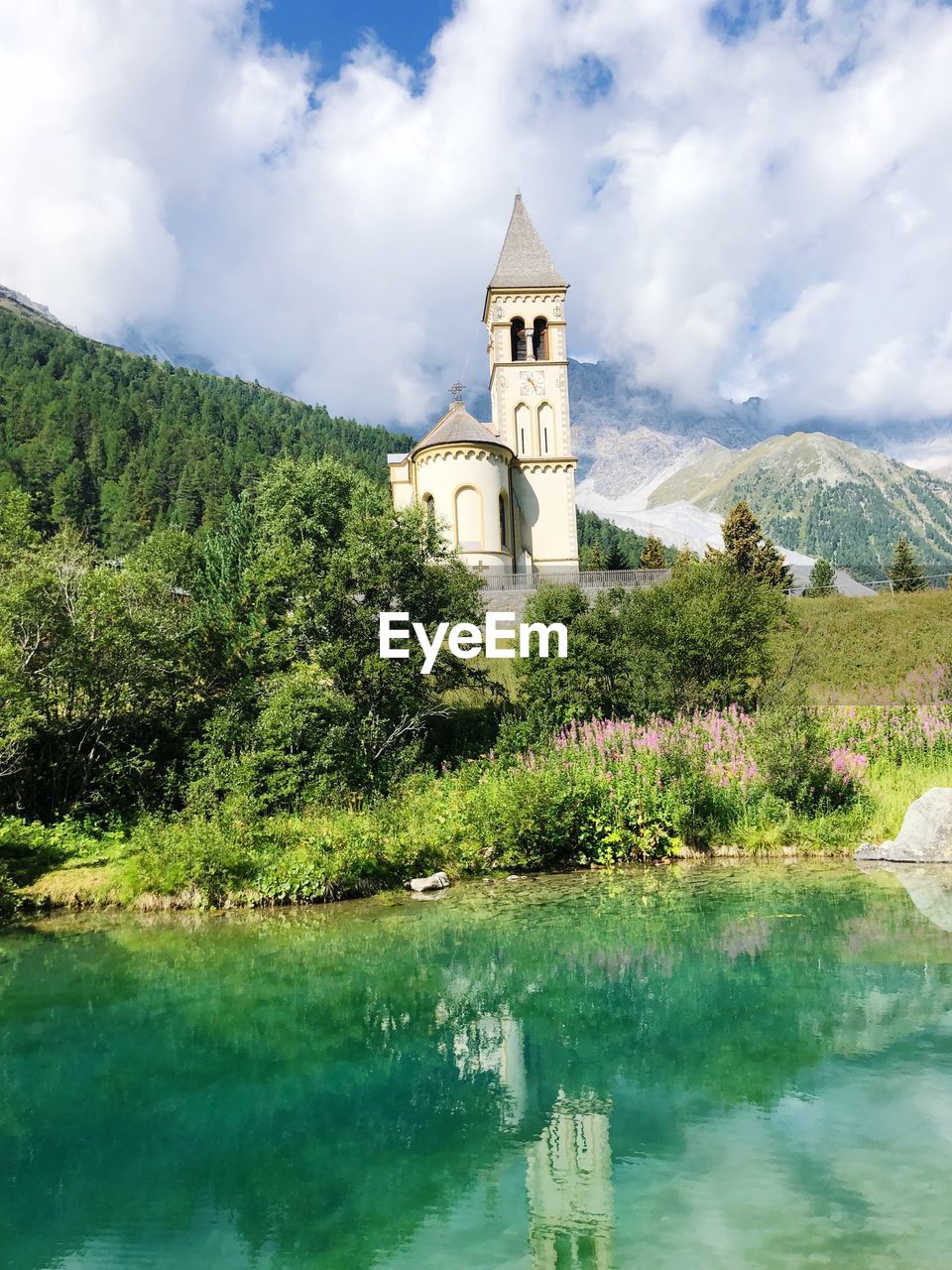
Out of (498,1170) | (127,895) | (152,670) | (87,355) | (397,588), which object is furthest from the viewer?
(87,355)

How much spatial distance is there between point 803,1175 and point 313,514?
676 inches

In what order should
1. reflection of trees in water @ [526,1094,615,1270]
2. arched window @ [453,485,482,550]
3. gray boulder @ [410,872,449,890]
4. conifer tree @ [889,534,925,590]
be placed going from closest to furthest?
reflection of trees in water @ [526,1094,615,1270], gray boulder @ [410,872,449,890], arched window @ [453,485,482,550], conifer tree @ [889,534,925,590]

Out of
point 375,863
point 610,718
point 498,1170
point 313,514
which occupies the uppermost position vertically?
point 313,514

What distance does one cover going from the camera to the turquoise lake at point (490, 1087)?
4.76 metres

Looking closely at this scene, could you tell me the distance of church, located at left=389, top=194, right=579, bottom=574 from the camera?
39.5 meters

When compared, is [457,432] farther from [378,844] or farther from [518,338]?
[378,844]

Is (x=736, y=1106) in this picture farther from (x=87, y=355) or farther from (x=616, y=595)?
(x=87, y=355)

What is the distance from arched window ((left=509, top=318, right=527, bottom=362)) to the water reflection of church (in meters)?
41.5

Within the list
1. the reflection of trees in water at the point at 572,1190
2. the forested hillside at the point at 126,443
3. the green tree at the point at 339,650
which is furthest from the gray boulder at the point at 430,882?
the forested hillside at the point at 126,443

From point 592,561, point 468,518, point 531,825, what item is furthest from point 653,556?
point 531,825

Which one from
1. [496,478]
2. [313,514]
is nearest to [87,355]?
[496,478]

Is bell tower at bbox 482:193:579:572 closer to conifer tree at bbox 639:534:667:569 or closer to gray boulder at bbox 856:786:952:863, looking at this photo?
conifer tree at bbox 639:534:667:569

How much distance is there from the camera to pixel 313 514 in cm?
2016

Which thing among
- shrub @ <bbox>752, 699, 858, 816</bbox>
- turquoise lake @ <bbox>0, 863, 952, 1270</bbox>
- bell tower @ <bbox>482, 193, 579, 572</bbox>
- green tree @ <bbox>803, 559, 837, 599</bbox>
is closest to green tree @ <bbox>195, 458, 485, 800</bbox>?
turquoise lake @ <bbox>0, 863, 952, 1270</bbox>
